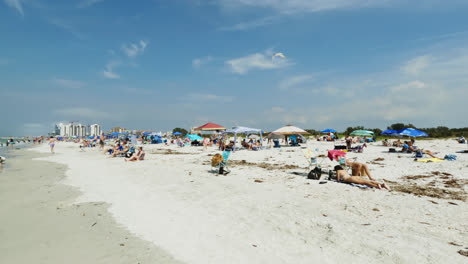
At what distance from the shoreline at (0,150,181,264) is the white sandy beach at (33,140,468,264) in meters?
0.26

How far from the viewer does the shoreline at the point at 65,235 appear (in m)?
3.27

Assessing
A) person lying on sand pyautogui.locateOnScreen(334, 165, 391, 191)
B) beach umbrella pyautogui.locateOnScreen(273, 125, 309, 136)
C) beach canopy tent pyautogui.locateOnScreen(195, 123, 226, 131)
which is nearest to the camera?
person lying on sand pyautogui.locateOnScreen(334, 165, 391, 191)

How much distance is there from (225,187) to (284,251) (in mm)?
4025

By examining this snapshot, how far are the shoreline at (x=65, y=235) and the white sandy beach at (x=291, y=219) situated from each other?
0.26 meters

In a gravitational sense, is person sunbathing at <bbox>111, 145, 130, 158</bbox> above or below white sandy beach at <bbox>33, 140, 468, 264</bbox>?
above

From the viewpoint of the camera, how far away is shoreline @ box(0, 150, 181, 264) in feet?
10.7

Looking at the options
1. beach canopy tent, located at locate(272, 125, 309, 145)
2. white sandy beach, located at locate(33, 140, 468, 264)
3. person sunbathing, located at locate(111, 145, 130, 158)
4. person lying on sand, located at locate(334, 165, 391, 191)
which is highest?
beach canopy tent, located at locate(272, 125, 309, 145)

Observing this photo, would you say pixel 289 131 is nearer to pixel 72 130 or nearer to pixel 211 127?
pixel 211 127

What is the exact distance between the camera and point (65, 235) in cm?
398

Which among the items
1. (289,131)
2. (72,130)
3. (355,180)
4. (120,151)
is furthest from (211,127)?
(72,130)

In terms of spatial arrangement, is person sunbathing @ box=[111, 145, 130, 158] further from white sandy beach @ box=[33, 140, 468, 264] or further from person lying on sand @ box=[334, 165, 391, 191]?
person lying on sand @ box=[334, 165, 391, 191]

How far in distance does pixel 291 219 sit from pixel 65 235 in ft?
12.7

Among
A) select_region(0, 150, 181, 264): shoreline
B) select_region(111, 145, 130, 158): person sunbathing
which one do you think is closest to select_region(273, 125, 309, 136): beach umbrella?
select_region(111, 145, 130, 158): person sunbathing

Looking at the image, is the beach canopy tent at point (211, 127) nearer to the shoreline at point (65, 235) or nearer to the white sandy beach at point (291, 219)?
the white sandy beach at point (291, 219)
